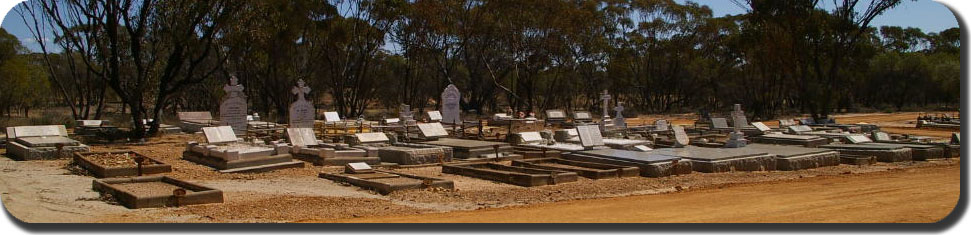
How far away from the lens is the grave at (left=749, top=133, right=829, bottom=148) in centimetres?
1945

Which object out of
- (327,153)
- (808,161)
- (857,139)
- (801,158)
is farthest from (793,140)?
(327,153)

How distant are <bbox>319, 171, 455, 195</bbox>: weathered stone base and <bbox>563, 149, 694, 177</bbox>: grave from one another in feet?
13.0

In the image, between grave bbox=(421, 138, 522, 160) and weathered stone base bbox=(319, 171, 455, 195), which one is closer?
weathered stone base bbox=(319, 171, 455, 195)

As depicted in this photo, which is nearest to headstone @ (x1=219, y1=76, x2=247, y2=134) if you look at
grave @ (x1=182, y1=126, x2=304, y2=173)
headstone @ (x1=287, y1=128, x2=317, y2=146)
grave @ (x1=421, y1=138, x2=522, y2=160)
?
headstone @ (x1=287, y1=128, x2=317, y2=146)

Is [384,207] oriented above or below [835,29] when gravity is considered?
below

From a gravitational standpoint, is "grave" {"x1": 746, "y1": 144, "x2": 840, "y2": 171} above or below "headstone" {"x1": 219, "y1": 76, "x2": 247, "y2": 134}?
below

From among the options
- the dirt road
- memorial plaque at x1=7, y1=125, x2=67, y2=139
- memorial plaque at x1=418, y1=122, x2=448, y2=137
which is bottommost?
the dirt road

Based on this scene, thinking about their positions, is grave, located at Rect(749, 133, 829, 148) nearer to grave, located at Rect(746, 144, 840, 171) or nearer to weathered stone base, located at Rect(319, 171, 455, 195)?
grave, located at Rect(746, 144, 840, 171)

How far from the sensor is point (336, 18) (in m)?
41.2

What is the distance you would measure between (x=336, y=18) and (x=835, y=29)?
996 inches

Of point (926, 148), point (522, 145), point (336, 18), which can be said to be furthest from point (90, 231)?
point (336, 18)

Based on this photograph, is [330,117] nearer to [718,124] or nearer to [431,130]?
[431,130]

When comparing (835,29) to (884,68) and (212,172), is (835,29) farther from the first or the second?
(212,172)

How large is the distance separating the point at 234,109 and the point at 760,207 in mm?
15973
